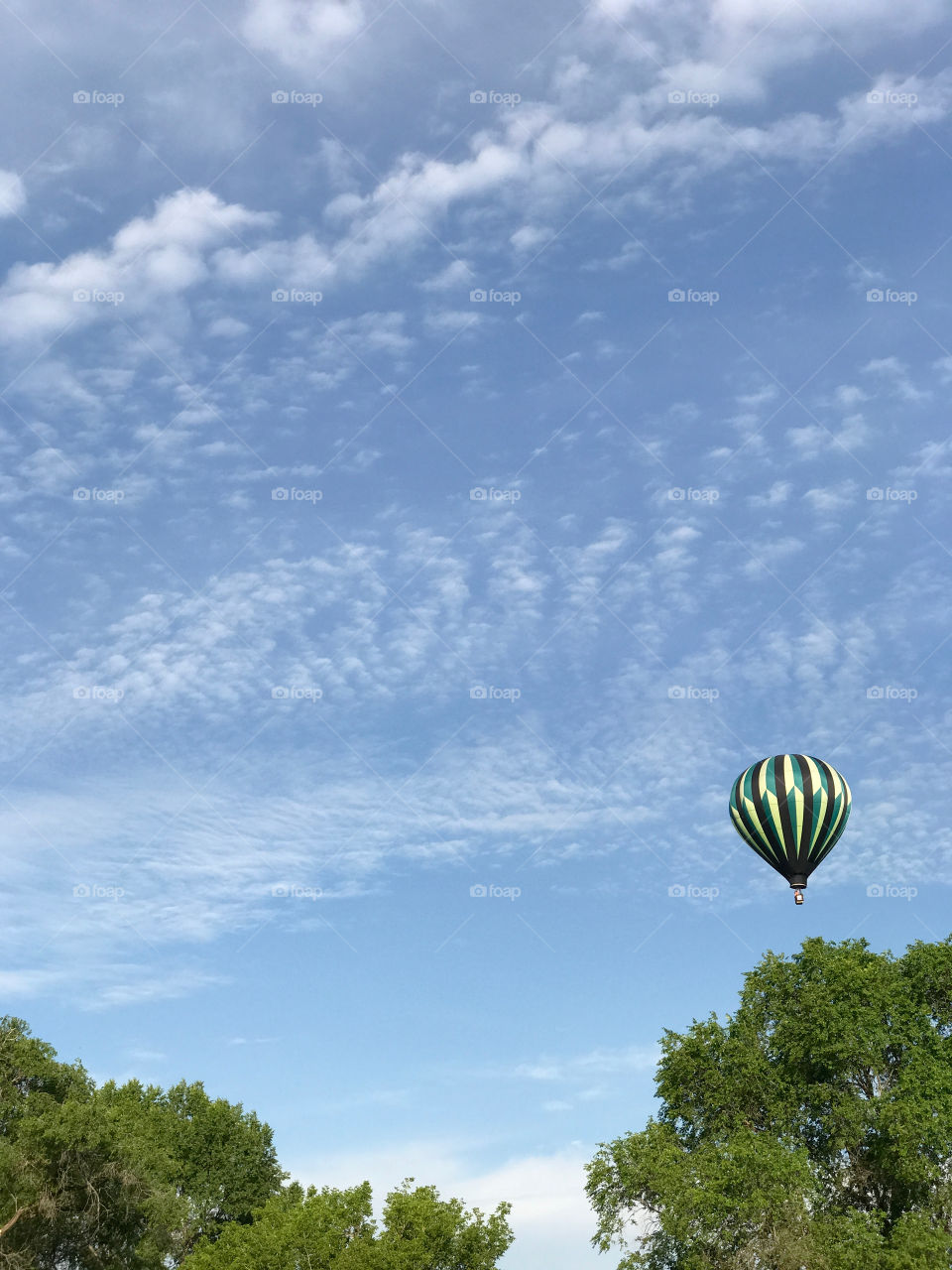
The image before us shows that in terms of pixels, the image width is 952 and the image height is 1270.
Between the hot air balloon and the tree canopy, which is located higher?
the hot air balloon

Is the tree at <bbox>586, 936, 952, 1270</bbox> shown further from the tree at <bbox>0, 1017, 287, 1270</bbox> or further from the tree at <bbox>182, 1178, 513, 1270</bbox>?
the tree at <bbox>0, 1017, 287, 1270</bbox>

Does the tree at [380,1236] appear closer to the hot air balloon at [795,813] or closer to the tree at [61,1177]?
the tree at [61,1177]

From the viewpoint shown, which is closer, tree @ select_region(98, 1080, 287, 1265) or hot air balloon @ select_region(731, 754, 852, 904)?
hot air balloon @ select_region(731, 754, 852, 904)

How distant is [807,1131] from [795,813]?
40.7 feet

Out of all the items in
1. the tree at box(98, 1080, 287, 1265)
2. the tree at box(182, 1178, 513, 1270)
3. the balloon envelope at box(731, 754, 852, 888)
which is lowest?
the tree at box(182, 1178, 513, 1270)

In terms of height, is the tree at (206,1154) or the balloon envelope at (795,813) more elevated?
the balloon envelope at (795,813)

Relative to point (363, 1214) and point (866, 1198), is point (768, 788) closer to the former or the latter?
point (866, 1198)

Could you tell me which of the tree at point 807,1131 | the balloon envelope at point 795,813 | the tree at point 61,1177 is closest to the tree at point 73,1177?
the tree at point 61,1177

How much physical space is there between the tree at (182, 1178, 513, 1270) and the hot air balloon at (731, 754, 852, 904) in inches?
650

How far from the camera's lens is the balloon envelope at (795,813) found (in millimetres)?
36500

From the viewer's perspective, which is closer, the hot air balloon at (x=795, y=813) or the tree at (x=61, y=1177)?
the hot air balloon at (x=795, y=813)

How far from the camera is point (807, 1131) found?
4084cm

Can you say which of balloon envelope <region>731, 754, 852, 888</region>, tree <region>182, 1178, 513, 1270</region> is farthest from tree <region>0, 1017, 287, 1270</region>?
balloon envelope <region>731, 754, 852, 888</region>

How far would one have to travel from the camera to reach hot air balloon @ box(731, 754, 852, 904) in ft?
120
